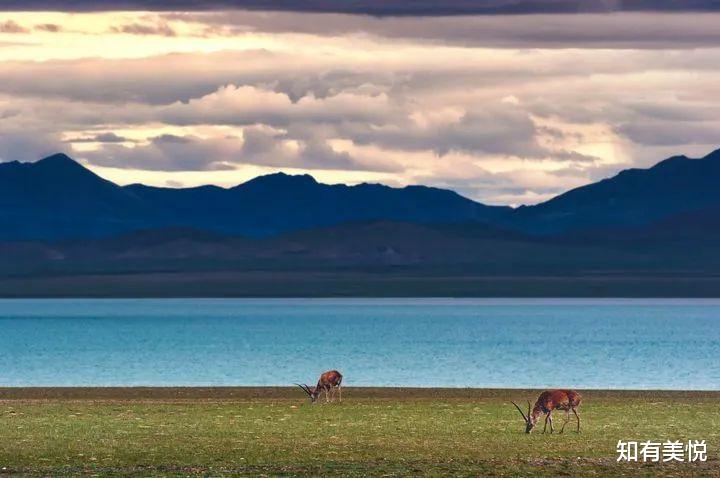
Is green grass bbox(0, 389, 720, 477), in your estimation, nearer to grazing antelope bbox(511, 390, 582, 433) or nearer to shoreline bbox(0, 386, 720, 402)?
grazing antelope bbox(511, 390, 582, 433)

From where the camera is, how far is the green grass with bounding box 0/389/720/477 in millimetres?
30719

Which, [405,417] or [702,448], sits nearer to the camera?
[702,448]

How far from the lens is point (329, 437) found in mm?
36906

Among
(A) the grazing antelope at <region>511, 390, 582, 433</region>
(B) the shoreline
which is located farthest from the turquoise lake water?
(A) the grazing antelope at <region>511, 390, 582, 433</region>

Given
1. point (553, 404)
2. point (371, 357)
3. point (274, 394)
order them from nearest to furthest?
point (553, 404)
point (274, 394)
point (371, 357)

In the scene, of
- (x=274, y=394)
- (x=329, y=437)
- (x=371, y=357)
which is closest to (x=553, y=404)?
(x=329, y=437)

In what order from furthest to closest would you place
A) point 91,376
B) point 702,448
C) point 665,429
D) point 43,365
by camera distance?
point 43,365
point 91,376
point 665,429
point 702,448

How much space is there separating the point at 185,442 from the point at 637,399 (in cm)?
2243

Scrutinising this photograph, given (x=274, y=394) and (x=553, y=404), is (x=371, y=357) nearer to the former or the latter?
(x=274, y=394)

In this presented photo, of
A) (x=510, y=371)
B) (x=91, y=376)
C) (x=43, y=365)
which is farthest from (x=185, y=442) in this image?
(x=43, y=365)

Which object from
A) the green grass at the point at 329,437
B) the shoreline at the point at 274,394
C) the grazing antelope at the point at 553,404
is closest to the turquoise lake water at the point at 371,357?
the shoreline at the point at 274,394

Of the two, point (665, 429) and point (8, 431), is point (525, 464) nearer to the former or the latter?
point (665, 429)

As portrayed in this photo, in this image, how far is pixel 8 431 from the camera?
38.3m

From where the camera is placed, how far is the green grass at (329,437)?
30.7 metres
